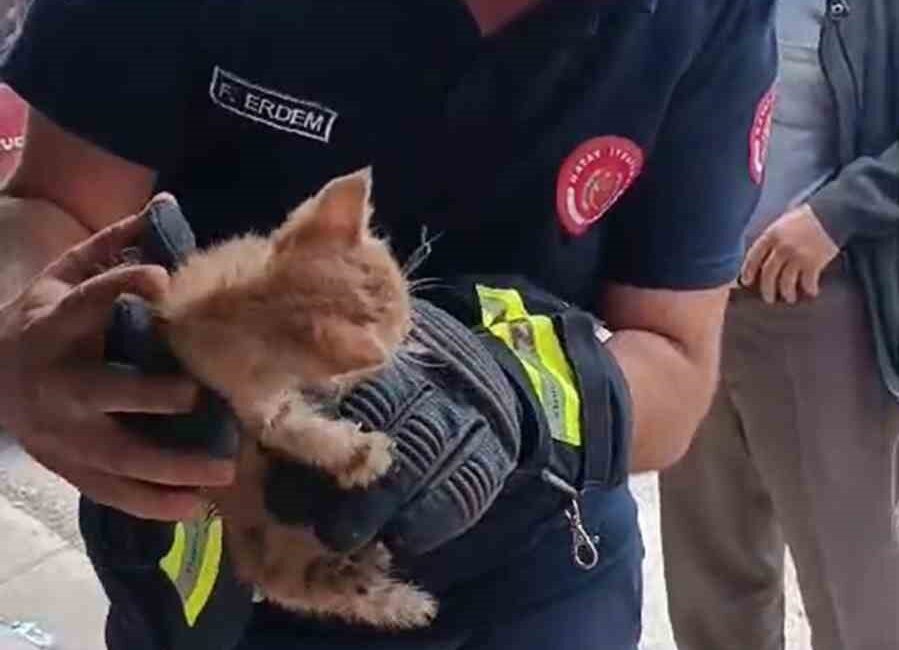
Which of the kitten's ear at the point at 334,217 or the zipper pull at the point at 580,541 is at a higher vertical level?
the kitten's ear at the point at 334,217

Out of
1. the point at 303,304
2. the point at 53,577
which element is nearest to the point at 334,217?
the point at 303,304

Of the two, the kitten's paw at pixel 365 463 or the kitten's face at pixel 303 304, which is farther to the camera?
the kitten's paw at pixel 365 463

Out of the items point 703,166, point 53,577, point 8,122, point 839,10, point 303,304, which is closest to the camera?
point 303,304

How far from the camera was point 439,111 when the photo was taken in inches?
44.3

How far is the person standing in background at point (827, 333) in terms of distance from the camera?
6.22 ft

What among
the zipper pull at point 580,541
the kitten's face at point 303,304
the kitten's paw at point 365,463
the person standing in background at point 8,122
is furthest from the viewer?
the person standing in background at point 8,122

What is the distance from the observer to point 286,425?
763 mm

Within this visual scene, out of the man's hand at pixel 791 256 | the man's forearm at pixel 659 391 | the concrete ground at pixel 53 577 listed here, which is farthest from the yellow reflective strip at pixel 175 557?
the concrete ground at pixel 53 577

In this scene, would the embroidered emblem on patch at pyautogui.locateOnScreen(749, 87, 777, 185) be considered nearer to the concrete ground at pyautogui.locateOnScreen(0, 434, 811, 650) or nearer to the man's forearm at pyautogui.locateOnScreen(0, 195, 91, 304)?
the man's forearm at pyautogui.locateOnScreen(0, 195, 91, 304)

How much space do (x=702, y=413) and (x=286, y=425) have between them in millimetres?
601

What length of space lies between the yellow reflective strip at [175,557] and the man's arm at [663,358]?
1.22 feet

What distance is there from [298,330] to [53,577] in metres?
2.14

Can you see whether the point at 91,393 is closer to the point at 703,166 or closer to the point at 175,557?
the point at 175,557

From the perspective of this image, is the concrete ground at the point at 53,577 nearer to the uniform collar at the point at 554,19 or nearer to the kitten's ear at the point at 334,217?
the uniform collar at the point at 554,19
